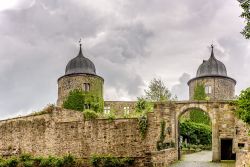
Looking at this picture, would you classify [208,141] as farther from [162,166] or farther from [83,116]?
[162,166]

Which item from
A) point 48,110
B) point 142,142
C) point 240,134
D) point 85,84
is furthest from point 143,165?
point 85,84

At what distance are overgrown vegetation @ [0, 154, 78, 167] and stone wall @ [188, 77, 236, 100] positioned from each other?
2835cm

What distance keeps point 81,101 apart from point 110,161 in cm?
2200

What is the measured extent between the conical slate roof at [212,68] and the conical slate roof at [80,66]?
13330 mm

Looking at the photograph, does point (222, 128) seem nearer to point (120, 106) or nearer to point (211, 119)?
point (211, 119)

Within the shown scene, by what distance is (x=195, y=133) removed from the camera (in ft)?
152

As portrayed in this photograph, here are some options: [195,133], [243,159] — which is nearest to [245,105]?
[243,159]

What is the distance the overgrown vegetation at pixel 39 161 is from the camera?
34.2m

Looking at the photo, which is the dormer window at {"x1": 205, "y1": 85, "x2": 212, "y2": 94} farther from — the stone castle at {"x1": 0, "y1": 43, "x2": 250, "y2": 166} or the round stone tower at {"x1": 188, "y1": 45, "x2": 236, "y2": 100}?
the stone castle at {"x1": 0, "y1": 43, "x2": 250, "y2": 166}

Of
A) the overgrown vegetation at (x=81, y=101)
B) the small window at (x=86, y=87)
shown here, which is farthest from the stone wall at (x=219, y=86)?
the small window at (x=86, y=87)

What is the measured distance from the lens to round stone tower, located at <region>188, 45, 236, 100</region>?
199 feet

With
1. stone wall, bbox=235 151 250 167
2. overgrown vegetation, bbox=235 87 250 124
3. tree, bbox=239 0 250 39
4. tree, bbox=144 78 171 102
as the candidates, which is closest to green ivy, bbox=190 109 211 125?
tree, bbox=144 78 171 102

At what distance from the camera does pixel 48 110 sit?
123ft

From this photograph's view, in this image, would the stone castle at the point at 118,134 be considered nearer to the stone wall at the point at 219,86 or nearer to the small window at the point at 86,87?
the small window at the point at 86,87
